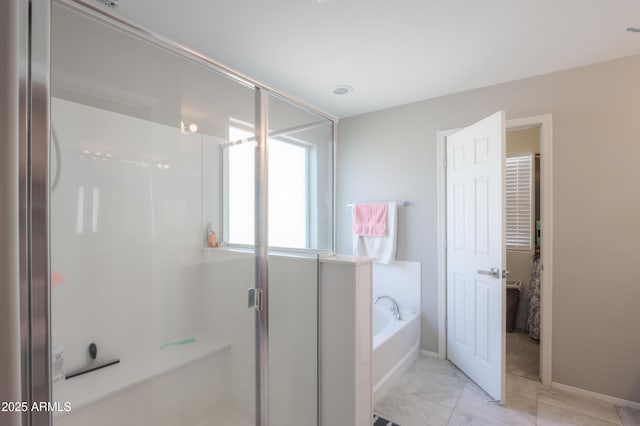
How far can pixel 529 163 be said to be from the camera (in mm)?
3541

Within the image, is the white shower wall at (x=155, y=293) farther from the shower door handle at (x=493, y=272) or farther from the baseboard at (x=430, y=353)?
the baseboard at (x=430, y=353)

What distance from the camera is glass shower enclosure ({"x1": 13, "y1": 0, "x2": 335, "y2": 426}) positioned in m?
1.55


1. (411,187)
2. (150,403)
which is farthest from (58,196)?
(411,187)

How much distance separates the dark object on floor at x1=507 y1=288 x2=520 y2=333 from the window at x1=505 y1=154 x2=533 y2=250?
0.54m

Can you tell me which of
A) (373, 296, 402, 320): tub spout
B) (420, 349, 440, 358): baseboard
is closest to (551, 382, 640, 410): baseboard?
(420, 349, 440, 358): baseboard

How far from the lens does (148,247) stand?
189 centimetres

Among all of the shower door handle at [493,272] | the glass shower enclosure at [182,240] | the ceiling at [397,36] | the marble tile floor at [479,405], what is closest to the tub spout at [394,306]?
the marble tile floor at [479,405]

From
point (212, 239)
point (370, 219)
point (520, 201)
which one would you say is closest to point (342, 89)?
point (370, 219)

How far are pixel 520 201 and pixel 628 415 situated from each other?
2267mm

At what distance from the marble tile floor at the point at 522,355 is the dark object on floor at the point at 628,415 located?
0.49 m

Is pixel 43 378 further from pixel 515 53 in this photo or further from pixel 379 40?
pixel 515 53

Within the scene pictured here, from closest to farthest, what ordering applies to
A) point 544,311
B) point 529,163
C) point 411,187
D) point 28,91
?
point 28,91, point 544,311, point 411,187, point 529,163

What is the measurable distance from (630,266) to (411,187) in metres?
1.65

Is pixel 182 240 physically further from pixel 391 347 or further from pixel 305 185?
pixel 391 347
